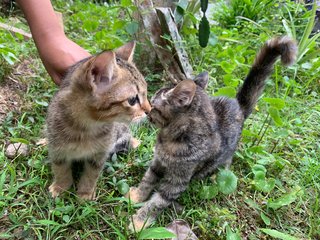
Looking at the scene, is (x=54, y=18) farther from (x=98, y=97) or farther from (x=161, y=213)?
(x=161, y=213)

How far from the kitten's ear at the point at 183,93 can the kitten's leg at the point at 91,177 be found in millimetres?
541

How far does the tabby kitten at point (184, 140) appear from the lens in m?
2.09

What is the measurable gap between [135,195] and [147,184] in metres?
0.11

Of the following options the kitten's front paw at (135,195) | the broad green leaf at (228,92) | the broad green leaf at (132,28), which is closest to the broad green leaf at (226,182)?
the kitten's front paw at (135,195)

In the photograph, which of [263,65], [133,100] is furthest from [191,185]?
[263,65]

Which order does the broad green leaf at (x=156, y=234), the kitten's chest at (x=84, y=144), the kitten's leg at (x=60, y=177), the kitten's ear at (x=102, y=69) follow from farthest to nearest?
1. the kitten's leg at (x=60, y=177)
2. the kitten's chest at (x=84, y=144)
3. the broad green leaf at (x=156, y=234)
4. the kitten's ear at (x=102, y=69)

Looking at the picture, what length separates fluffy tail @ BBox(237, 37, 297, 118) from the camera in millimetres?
2240

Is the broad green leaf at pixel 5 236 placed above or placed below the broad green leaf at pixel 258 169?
below

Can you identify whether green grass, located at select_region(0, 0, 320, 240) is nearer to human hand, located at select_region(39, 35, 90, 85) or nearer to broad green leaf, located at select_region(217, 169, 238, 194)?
broad green leaf, located at select_region(217, 169, 238, 194)

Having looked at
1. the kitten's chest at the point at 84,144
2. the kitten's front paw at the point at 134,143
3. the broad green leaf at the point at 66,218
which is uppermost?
the kitten's chest at the point at 84,144

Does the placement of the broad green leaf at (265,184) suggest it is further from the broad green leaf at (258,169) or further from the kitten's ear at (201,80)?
the kitten's ear at (201,80)

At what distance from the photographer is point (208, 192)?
2.17 m

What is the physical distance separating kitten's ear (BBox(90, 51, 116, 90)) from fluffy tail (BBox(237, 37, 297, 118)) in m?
Result: 1.18

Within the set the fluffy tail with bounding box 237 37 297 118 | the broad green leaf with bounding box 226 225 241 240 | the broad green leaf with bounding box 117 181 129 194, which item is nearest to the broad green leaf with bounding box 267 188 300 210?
the broad green leaf with bounding box 226 225 241 240
